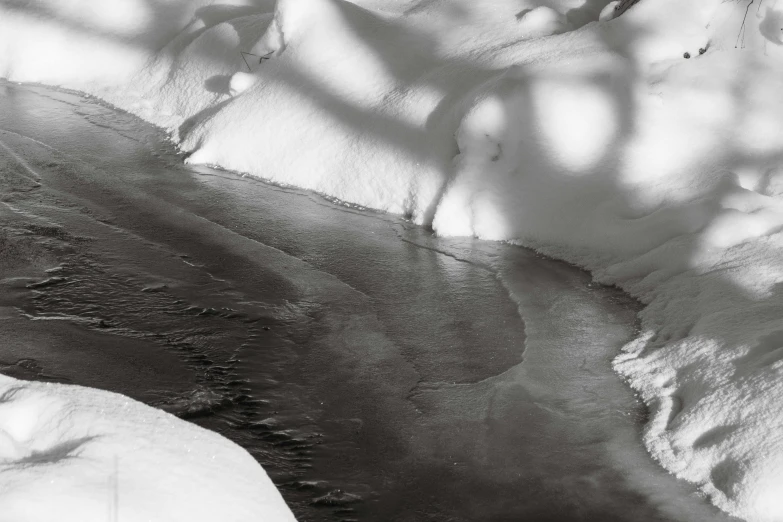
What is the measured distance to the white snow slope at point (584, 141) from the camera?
4445 mm

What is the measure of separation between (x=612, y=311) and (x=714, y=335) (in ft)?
3.16

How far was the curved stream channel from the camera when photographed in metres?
3.97

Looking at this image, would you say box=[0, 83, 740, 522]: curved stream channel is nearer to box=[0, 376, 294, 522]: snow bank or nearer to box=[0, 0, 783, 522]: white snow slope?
box=[0, 0, 783, 522]: white snow slope

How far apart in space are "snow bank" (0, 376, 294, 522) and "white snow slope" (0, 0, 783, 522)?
200 cm

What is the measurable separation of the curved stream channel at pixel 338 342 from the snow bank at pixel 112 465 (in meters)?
0.64

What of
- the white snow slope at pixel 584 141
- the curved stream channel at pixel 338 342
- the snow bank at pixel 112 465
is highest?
the snow bank at pixel 112 465

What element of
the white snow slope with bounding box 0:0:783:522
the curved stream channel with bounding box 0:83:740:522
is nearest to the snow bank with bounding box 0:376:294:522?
the curved stream channel with bounding box 0:83:740:522

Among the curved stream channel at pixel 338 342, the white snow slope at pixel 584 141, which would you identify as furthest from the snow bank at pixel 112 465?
the white snow slope at pixel 584 141

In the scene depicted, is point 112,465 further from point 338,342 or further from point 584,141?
point 584,141

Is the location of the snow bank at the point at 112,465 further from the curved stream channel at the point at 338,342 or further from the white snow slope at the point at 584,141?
the white snow slope at the point at 584,141

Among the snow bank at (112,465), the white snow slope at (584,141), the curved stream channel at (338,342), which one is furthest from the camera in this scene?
the white snow slope at (584,141)

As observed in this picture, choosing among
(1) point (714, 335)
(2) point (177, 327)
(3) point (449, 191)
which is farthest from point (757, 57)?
(2) point (177, 327)

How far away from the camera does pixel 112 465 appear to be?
9.50 feet

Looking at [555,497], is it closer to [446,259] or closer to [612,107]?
[446,259]
